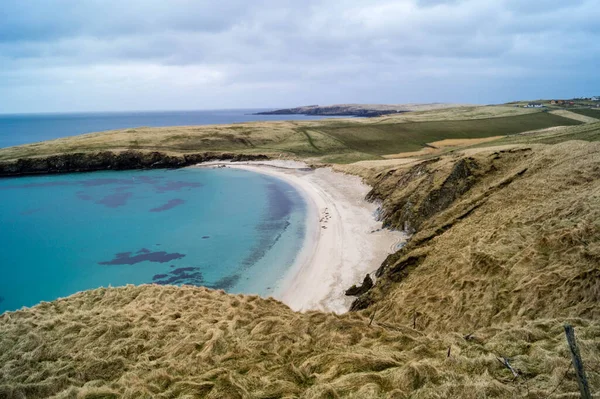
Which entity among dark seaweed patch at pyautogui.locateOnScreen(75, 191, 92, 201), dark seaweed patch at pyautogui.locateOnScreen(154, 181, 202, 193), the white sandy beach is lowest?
the white sandy beach

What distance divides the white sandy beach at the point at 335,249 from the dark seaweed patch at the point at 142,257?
11830mm

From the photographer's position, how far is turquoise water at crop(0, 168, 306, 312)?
2662 centimetres

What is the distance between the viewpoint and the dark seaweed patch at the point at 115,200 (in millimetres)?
51787

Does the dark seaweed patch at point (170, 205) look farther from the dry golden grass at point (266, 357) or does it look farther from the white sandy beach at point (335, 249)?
the dry golden grass at point (266, 357)

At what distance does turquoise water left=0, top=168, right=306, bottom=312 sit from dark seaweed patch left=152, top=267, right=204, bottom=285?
3.1 inches

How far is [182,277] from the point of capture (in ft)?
87.7

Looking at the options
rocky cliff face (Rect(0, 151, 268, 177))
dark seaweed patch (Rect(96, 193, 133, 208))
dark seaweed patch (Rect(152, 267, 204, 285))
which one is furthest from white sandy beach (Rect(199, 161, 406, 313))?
rocky cliff face (Rect(0, 151, 268, 177))

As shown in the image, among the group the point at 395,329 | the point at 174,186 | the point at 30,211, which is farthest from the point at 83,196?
the point at 395,329

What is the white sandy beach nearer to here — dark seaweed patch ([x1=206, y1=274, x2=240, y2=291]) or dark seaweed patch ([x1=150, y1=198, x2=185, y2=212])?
dark seaweed patch ([x1=206, y1=274, x2=240, y2=291])

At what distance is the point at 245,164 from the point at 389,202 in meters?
47.3

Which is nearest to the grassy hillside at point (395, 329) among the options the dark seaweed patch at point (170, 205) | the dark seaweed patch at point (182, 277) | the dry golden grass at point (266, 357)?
the dry golden grass at point (266, 357)

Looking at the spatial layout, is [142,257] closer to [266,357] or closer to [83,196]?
[266,357]

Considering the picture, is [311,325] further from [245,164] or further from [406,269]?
[245,164]

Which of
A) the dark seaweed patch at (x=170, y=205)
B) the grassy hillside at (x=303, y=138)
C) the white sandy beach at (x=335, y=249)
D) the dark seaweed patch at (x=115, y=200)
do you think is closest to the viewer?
the white sandy beach at (x=335, y=249)
